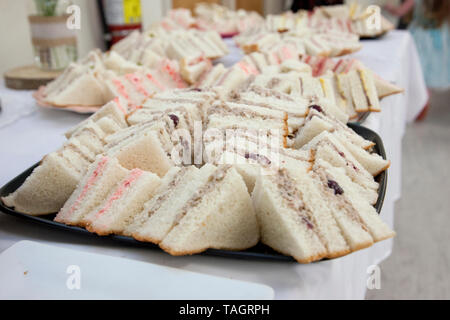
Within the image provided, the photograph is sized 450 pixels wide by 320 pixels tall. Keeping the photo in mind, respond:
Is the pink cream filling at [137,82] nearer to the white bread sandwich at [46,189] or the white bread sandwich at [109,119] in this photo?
the white bread sandwich at [109,119]

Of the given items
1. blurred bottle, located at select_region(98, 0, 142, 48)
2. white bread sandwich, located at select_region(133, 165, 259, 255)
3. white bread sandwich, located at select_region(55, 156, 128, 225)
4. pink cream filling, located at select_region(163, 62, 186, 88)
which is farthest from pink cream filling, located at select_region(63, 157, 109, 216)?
blurred bottle, located at select_region(98, 0, 142, 48)

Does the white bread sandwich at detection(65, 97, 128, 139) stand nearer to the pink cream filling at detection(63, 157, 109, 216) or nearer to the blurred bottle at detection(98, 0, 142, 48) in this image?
the pink cream filling at detection(63, 157, 109, 216)

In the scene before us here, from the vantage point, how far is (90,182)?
1.00m

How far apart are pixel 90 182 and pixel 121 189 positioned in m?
0.10

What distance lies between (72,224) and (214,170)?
1.12 feet

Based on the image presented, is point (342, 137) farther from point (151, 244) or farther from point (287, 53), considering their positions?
point (287, 53)

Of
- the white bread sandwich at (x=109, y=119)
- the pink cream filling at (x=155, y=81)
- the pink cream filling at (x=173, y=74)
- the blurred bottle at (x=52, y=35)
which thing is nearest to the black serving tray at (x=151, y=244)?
the white bread sandwich at (x=109, y=119)

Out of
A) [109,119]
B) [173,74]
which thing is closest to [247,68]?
[173,74]

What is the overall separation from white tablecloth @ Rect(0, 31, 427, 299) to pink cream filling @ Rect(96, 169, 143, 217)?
0.07m

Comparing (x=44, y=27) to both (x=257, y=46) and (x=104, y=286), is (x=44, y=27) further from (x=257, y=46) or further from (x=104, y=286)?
(x=104, y=286)

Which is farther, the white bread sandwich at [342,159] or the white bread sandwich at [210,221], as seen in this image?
the white bread sandwich at [342,159]

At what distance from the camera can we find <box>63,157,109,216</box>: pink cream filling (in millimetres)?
947

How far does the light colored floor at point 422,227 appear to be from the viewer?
2.14 metres

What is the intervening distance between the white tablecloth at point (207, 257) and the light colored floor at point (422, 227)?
36cm
